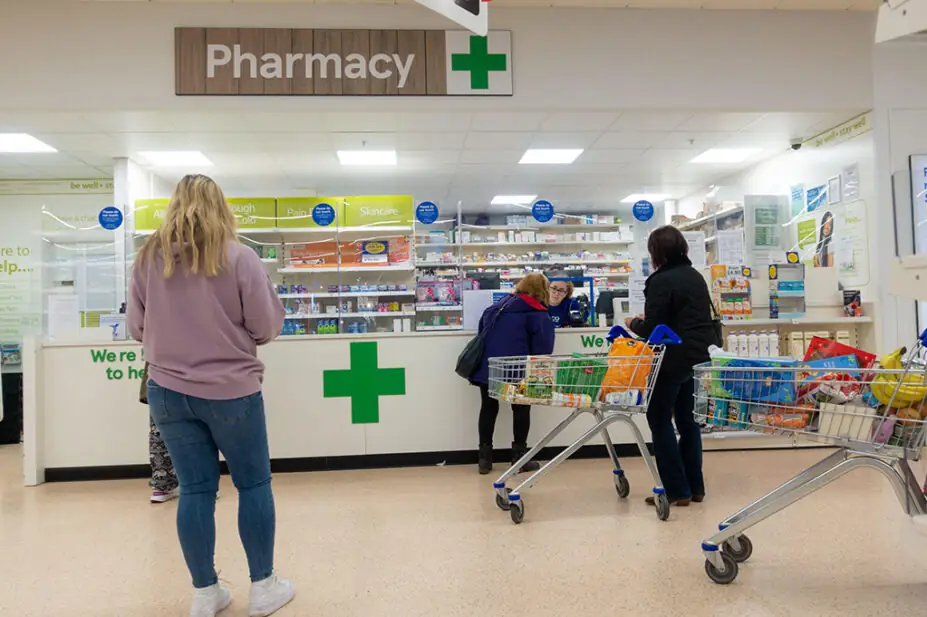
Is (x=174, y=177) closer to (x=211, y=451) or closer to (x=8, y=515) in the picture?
(x=8, y=515)

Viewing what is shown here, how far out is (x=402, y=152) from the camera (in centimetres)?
697

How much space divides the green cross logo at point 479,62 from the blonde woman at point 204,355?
137 inches

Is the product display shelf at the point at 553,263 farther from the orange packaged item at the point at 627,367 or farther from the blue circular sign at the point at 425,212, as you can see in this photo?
the orange packaged item at the point at 627,367

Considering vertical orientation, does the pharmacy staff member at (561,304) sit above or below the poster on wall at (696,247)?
below

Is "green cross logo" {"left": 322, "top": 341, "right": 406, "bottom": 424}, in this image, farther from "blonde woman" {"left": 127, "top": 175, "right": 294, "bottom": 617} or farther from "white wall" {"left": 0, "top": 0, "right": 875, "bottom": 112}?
"blonde woman" {"left": 127, "top": 175, "right": 294, "bottom": 617}

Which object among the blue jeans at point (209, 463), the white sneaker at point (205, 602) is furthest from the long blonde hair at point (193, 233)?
the white sneaker at point (205, 602)

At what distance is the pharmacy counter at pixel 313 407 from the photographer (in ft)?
14.7

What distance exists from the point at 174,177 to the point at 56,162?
118 cm

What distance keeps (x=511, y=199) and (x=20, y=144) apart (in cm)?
598

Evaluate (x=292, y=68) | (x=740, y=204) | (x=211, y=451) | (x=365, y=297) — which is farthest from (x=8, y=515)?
(x=740, y=204)

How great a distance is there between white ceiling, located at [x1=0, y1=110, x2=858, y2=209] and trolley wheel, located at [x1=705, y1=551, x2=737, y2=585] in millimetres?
3954

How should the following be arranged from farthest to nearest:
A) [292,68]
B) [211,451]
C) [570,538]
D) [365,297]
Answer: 1. [365,297]
2. [292,68]
3. [570,538]
4. [211,451]

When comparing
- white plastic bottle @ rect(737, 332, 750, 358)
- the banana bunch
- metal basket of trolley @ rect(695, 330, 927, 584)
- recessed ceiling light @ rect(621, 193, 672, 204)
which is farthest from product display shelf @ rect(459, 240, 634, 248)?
the banana bunch

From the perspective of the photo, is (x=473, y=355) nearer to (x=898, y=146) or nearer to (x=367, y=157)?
(x=367, y=157)
